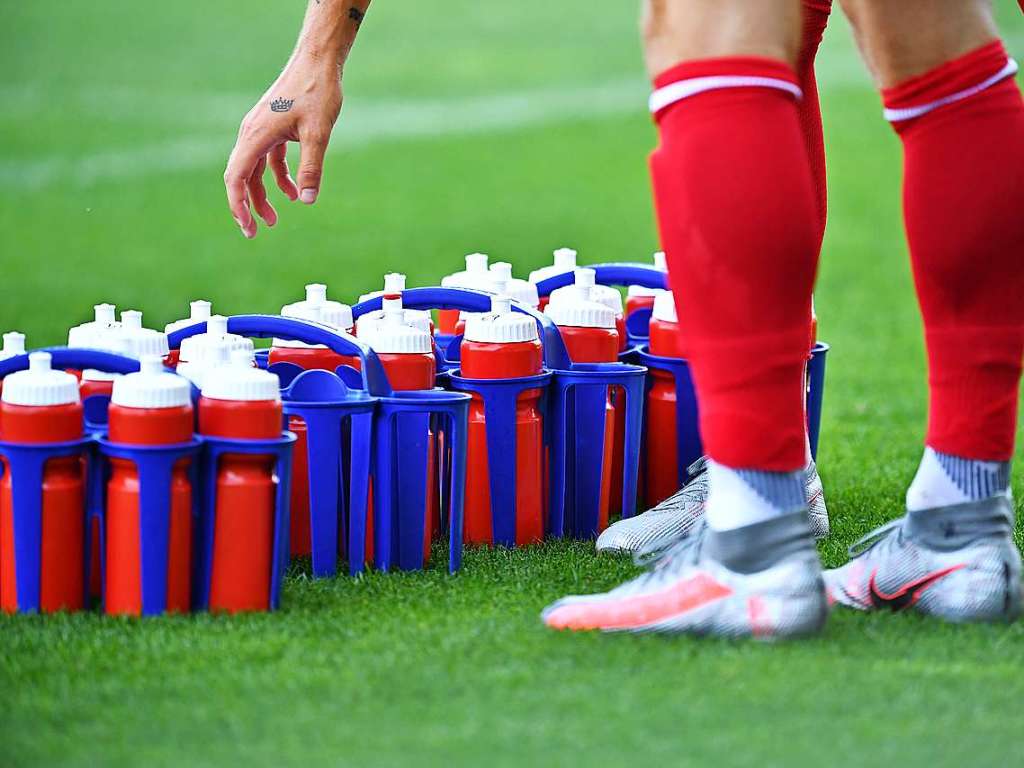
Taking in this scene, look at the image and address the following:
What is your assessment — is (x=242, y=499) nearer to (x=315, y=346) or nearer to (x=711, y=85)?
(x=315, y=346)

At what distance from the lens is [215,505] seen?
1.81m

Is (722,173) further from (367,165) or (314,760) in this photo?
(367,165)

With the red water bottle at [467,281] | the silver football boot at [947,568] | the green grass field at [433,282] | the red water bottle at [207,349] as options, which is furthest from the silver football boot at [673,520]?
the red water bottle at [207,349]

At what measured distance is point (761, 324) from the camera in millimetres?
1623

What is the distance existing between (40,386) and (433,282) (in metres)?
3.62

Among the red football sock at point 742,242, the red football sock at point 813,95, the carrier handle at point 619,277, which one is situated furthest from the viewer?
the carrier handle at point 619,277

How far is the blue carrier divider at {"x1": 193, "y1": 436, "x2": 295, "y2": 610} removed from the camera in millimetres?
1797

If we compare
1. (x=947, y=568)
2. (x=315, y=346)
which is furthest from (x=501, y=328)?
(x=947, y=568)

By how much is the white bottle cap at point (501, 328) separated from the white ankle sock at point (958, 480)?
598 mm

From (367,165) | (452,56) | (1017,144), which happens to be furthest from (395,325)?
(452,56)

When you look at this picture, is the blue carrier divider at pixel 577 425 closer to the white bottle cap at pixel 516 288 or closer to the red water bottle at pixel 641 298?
the white bottle cap at pixel 516 288

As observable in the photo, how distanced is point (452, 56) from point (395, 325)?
34.6 feet

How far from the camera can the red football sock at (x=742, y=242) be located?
1610mm

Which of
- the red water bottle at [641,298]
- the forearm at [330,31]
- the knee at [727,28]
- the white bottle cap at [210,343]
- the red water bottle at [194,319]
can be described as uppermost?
the forearm at [330,31]
